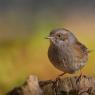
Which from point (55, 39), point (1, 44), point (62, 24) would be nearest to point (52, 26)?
point (62, 24)

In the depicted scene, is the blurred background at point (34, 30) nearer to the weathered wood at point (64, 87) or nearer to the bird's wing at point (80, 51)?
the bird's wing at point (80, 51)

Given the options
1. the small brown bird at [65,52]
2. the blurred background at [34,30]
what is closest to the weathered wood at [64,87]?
the small brown bird at [65,52]

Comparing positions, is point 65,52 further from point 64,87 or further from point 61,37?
point 64,87

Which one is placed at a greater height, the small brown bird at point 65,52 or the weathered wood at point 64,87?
the small brown bird at point 65,52

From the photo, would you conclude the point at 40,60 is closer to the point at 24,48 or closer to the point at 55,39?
the point at 24,48

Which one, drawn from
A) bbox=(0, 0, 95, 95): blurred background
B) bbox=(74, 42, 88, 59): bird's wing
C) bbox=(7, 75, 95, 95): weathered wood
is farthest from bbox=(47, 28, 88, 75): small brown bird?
bbox=(0, 0, 95, 95): blurred background
